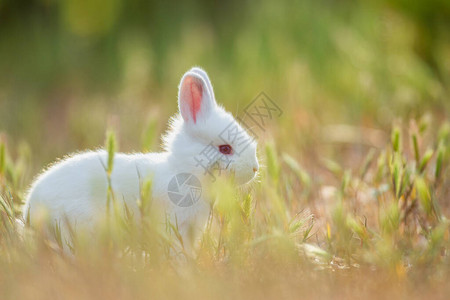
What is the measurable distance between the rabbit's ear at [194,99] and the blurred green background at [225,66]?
0.38 m

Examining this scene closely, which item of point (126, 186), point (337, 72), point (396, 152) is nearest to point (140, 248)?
point (126, 186)

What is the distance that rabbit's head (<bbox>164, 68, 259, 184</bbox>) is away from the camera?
2.84 m

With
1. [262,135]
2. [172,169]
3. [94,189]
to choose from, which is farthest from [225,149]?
[262,135]

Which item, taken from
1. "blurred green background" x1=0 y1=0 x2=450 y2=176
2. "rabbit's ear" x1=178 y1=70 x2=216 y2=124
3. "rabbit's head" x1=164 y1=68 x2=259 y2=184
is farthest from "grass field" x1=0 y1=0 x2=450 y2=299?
"rabbit's ear" x1=178 y1=70 x2=216 y2=124

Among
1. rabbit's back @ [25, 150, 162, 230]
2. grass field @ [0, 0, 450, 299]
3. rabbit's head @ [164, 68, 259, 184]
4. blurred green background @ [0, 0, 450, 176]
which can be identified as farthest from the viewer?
blurred green background @ [0, 0, 450, 176]

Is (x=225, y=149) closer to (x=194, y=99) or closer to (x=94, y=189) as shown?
(x=194, y=99)

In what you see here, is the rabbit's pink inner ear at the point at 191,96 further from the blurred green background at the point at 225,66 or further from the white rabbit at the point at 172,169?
the blurred green background at the point at 225,66

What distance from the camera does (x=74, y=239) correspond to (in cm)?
235

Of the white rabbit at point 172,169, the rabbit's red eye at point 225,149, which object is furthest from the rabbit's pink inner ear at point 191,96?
the rabbit's red eye at point 225,149

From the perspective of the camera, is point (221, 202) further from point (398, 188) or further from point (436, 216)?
point (436, 216)

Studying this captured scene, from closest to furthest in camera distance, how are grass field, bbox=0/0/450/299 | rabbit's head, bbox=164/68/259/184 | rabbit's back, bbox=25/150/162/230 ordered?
grass field, bbox=0/0/450/299
rabbit's back, bbox=25/150/162/230
rabbit's head, bbox=164/68/259/184

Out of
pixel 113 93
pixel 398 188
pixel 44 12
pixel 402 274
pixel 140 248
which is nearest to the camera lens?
pixel 402 274

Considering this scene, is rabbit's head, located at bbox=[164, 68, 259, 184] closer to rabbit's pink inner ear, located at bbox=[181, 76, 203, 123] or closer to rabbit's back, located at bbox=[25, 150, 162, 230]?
rabbit's pink inner ear, located at bbox=[181, 76, 203, 123]

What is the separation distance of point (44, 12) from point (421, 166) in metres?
5.61
